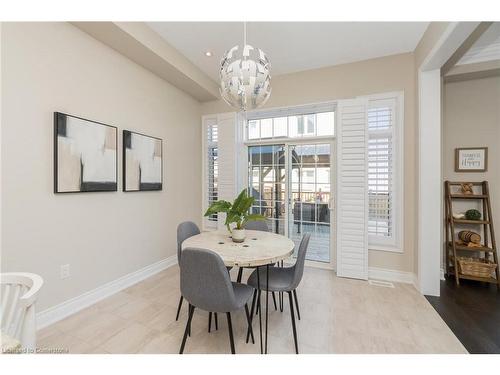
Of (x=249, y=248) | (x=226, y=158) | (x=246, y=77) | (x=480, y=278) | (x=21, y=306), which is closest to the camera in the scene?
(x=21, y=306)

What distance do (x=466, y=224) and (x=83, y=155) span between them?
482cm

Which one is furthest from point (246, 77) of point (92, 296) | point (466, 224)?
point (466, 224)

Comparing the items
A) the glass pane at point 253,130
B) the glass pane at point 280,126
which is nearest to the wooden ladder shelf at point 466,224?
the glass pane at point 280,126

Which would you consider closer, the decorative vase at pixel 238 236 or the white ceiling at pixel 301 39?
the decorative vase at pixel 238 236

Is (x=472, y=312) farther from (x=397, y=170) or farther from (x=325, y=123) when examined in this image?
(x=325, y=123)

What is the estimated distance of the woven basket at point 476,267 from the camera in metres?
2.84

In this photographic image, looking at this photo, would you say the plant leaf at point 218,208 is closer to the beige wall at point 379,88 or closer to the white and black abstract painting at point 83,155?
the white and black abstract painting at point 83,155

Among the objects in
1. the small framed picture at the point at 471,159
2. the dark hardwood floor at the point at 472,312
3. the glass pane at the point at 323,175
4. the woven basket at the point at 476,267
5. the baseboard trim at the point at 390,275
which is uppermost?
the small framed picture at the point at 471,159

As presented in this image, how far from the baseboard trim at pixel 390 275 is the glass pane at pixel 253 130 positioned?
2610 millimetres

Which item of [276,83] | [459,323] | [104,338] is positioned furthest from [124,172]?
[459,323]

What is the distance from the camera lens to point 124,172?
2.71 meters

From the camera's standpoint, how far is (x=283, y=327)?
6.68 feet

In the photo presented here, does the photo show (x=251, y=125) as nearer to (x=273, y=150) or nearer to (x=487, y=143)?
(x=273, y=150)
